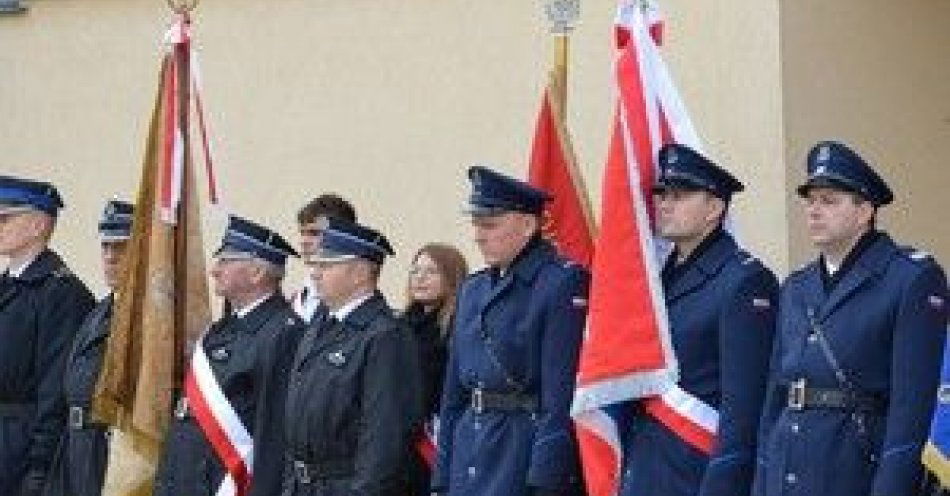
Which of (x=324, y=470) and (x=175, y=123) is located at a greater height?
(x=175, y=123)

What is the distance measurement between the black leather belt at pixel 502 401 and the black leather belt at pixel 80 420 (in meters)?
1.94

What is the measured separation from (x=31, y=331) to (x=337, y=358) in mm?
1737

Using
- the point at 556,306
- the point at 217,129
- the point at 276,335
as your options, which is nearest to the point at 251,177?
the point at 217,129

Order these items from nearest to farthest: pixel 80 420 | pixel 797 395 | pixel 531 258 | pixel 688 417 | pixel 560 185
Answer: pixel 797 395, pixel 688 417, pixel 531 258, pixel 560 185, pixel 80 420

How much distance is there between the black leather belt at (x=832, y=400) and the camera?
5332 mm

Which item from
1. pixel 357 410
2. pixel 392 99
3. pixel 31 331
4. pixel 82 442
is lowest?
pixel 82 442

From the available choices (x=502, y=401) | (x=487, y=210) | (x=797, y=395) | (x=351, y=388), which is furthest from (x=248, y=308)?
(x=797, y=395)

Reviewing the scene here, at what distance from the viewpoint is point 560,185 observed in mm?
7301

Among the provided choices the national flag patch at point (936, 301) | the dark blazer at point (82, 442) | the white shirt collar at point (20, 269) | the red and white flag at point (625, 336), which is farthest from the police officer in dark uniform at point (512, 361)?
the white shirt collar at point (20, 269)

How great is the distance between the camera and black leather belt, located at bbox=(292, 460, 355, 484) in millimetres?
6551

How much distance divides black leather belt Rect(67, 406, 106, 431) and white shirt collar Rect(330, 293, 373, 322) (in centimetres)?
133

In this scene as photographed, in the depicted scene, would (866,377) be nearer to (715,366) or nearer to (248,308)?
(715,366)

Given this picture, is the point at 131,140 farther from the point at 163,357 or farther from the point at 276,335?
the point at 276,335

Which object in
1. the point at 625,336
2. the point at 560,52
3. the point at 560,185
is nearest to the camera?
the point at 625,336
